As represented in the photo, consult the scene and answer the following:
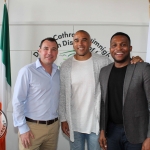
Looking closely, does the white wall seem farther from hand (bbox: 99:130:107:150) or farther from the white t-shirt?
hand (bbox: 99:130:107:150)

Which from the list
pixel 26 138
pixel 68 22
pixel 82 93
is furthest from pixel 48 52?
pixel 68 22

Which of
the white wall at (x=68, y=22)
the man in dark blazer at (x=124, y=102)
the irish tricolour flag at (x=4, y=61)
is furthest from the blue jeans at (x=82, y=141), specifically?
the irish tricolour flag at (x=4, y=61)

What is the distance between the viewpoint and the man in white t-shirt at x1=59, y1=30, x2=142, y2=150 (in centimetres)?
183

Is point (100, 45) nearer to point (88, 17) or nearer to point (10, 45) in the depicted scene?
point (88, 17)

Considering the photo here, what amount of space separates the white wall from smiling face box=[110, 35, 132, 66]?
1071 mm

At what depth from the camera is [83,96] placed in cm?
184

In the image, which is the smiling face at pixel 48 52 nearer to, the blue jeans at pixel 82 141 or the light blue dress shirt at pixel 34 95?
the light blue dress shirt at pixel 34 95

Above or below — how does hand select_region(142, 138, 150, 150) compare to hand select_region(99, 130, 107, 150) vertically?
above

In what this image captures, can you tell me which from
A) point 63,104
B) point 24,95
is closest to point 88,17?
point 63,104

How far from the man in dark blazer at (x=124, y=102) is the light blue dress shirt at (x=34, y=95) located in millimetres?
482

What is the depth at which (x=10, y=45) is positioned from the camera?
2.88 metres

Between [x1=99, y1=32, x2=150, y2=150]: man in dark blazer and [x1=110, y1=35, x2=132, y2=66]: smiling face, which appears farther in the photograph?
[x1=110, y1=35, x2=132, y2=66]: smiling face

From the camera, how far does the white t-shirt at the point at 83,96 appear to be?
1826mm

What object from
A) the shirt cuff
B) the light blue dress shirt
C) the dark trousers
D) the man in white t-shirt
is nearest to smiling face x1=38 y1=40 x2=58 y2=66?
the light blue dress shirt
